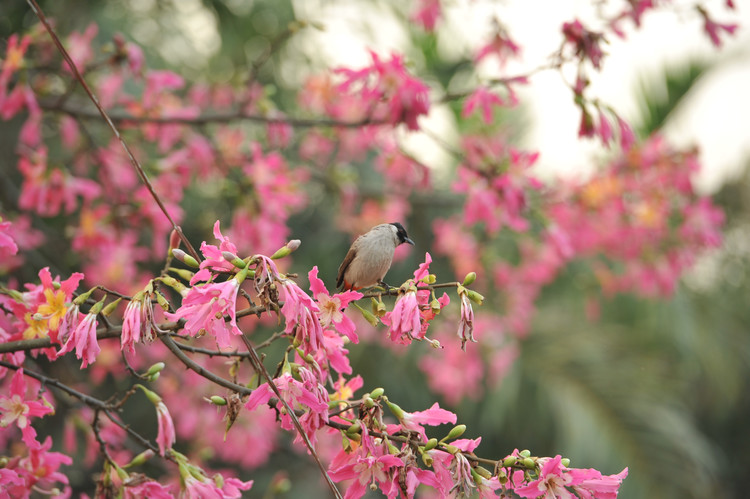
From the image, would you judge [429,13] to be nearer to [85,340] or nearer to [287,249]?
[287,249]

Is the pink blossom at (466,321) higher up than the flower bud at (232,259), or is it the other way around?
the pink blossom at (466,321)

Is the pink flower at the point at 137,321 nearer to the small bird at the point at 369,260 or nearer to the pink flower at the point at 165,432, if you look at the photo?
the pink flower at the point at 165,432

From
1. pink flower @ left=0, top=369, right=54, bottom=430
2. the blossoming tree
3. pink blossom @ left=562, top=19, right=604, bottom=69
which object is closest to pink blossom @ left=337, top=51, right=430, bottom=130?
the blossoming tree

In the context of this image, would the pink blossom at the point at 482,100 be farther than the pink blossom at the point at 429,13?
No

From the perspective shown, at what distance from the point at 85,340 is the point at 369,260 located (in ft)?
2.31

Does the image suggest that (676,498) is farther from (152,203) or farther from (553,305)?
(152,203)

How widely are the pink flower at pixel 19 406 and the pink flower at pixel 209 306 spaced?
17.8 inches

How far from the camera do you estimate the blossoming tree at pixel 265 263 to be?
1.16m

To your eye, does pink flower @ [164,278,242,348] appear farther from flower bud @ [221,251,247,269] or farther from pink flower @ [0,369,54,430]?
pink flower @ [0,369,54,430]

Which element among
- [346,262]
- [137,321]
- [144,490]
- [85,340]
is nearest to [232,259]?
[137,321]

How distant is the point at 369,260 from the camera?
1.65 metres

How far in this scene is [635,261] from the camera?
154 inches

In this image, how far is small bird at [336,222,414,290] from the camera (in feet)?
5.41

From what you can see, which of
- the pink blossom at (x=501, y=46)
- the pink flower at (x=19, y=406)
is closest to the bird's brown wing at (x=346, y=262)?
the pink flower at (x=19, y=406)
